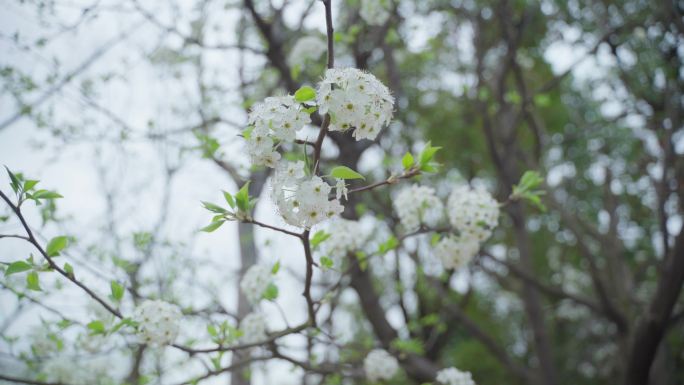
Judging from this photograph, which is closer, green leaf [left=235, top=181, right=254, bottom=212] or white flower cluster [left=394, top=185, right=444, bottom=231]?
green leaf [left=235, top=181, right=254, bottom=212]

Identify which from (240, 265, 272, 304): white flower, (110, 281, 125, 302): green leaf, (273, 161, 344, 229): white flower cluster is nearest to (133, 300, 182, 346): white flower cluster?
(110, 281, 125, 302): green leaf

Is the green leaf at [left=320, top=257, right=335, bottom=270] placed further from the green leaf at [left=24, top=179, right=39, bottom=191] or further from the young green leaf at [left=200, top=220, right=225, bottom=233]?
the green leaf at [left=24, top=179, right=39, bottom=191]

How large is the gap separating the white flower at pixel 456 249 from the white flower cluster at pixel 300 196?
50.9 inches

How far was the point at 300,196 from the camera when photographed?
1.79m

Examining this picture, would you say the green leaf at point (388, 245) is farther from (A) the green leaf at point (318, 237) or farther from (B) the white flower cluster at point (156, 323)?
(B) the white flower cluster at point (156, 323)

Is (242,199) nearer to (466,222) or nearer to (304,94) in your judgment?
(304,94)

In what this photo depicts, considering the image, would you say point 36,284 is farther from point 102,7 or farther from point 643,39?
point 643,39

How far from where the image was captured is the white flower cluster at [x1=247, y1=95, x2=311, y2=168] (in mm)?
1793

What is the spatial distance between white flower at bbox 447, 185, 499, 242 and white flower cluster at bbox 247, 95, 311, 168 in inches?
53.1

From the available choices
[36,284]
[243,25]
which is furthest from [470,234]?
[243,25]

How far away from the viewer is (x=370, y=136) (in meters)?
1.90

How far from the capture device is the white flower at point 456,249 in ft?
9.70

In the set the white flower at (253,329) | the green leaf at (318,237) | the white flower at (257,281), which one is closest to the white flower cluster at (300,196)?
the green leaf at (318,237)

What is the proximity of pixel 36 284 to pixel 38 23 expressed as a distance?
251 centimetres
